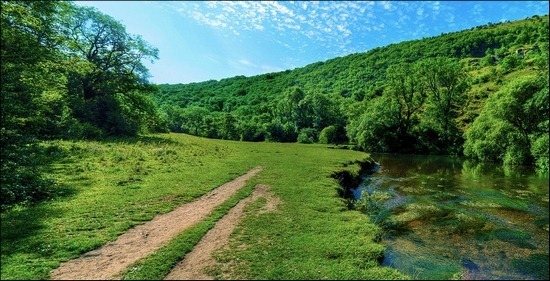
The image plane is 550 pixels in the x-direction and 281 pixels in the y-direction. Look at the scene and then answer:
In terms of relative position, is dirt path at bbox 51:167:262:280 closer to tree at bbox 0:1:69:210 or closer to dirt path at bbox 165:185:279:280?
dirt path at bbox 165:185:279:280

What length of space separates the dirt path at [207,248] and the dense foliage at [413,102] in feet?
73.7

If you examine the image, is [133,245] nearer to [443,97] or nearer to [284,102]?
[443,97]

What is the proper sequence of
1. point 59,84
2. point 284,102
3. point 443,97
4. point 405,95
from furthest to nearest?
point 284,102 → point 405,95 → point 443,97 → point 59,84

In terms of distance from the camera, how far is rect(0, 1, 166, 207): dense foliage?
55.1 feet

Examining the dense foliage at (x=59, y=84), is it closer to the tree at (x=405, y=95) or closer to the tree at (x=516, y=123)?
the tree at (x=516, y=123)

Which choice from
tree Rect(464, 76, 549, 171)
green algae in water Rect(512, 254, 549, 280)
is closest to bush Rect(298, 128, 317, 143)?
tree Rect(464, 76, 549, 171)

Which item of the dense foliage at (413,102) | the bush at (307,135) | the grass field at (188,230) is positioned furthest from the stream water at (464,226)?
the bush at (307,135)

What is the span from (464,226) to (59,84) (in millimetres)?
44334

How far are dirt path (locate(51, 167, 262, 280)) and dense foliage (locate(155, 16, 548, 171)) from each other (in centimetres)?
2458

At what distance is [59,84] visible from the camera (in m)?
36.5

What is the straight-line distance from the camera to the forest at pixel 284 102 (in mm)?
18922

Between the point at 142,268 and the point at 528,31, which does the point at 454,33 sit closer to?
the point at 528,31

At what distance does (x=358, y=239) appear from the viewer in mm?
13109

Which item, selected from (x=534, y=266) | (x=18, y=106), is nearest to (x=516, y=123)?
(x=534, y=266)
